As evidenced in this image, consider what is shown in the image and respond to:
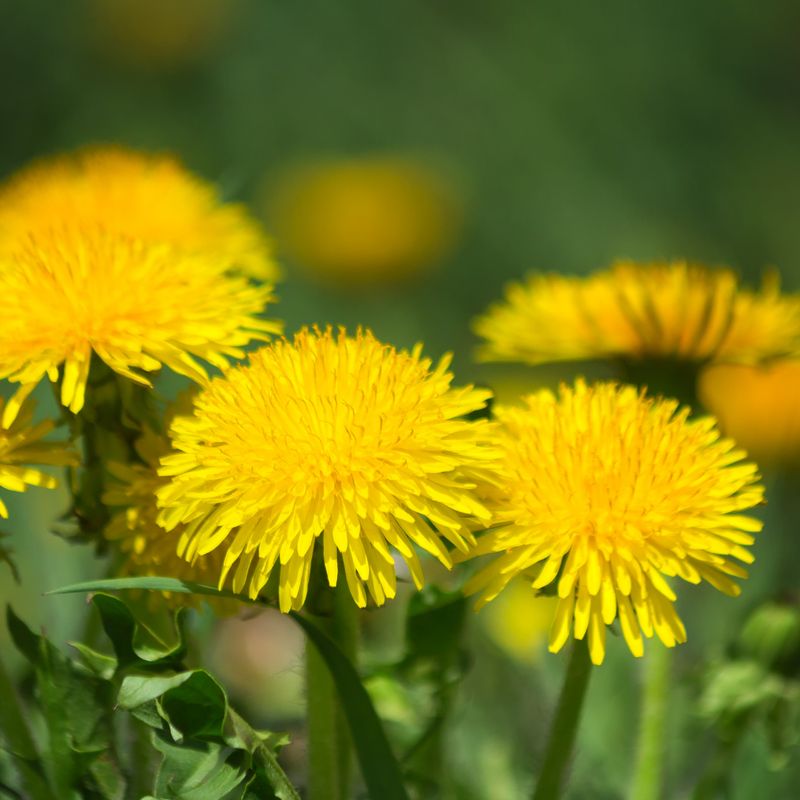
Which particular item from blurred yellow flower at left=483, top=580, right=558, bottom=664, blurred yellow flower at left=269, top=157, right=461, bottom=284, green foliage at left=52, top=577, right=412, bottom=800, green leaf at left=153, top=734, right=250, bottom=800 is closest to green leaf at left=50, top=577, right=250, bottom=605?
green foliage at left=52, top=577, right=412, bottom=800

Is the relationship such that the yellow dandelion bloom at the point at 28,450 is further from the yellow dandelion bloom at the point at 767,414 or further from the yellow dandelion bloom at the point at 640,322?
the yellow dandelion bloom at the point at 767,414

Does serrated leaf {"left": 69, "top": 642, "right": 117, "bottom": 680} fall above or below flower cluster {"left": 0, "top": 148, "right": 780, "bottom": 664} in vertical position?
below

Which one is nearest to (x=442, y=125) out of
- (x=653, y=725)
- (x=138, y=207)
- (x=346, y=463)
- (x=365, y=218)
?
(x=365, y=218)

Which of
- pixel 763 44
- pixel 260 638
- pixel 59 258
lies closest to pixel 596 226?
pixel 763 44

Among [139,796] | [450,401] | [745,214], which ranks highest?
[745,214]

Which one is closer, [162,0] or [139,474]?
[139,474]

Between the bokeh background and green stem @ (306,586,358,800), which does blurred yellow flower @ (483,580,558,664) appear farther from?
the bokeh background

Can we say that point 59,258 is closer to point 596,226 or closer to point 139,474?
point 139,474
